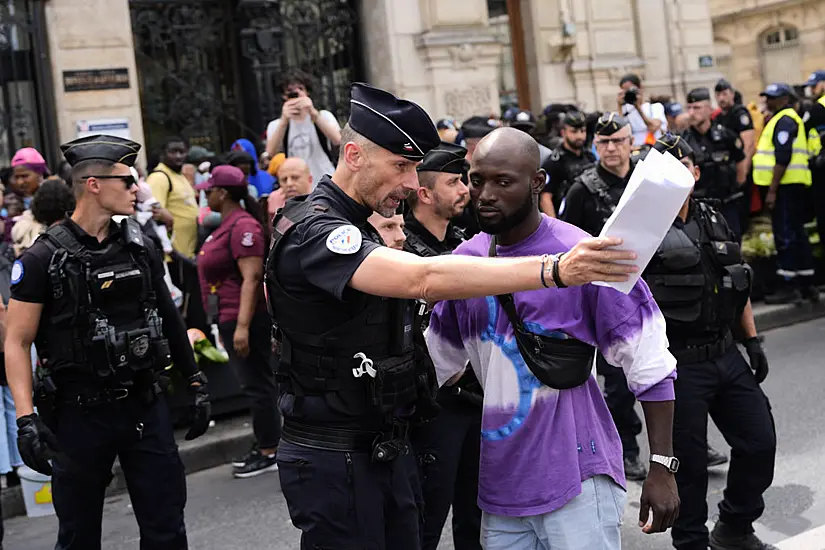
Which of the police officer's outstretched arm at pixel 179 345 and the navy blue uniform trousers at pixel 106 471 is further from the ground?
the police officer's outstretched arm at pixel 179 345

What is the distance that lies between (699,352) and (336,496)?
2297 millimetres

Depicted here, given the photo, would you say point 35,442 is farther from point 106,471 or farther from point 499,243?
point 499,243

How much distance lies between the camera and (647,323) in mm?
3400

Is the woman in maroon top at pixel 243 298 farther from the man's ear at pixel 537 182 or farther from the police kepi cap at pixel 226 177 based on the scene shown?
the man's ear at pixel 537 182

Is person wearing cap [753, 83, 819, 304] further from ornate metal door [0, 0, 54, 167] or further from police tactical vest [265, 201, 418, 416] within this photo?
police tactical vest [265, 201, 418, 416]

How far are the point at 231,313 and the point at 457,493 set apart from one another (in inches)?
109

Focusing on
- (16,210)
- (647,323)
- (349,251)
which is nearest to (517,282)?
(349,251)

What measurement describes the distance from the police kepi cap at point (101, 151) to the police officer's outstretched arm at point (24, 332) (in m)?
0.47


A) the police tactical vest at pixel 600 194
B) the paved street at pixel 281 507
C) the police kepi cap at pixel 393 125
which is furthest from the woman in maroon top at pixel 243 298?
the police kepi cap at pixel 393 125

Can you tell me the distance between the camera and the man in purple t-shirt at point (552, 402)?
338 centimetres

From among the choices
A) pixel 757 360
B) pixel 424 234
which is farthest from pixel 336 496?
pixel 757 360

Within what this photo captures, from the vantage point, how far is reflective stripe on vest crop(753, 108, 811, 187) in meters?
11.0

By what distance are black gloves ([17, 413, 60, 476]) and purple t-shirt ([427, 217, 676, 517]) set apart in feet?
6.26

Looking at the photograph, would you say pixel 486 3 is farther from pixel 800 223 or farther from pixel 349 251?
pixel 349 251
